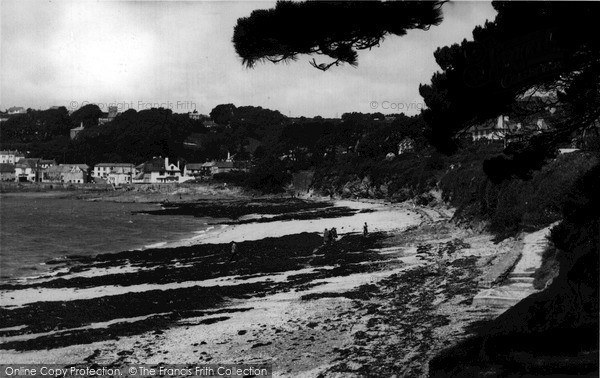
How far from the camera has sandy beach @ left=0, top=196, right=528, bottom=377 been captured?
962cm

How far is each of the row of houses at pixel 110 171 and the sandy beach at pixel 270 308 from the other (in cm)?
9313

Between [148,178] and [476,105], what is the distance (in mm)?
114304

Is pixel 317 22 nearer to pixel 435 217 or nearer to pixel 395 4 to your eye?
pixel 395 4

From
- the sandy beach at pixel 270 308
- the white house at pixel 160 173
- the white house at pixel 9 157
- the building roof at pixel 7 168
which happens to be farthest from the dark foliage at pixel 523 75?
the white house at pixel 9 157

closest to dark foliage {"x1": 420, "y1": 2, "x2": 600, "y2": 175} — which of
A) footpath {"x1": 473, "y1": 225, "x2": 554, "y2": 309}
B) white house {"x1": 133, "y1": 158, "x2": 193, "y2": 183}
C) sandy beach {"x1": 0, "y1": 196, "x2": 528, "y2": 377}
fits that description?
footpath {"x1": 473, "y1": 225, "x2": 554, "y2": 309}

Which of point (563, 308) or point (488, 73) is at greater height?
point (488, 73)

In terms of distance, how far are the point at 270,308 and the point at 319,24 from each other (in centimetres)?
839

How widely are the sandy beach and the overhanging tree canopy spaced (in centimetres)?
475

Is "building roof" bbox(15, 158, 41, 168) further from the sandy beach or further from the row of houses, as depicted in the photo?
the sandy beach

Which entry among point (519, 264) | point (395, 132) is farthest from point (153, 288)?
point (395, 132)

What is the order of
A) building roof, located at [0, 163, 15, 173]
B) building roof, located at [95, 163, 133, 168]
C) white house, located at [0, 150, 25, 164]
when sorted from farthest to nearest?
1. white house, located at [0, 150, 25, 164]
2. building roof, located at [95, 163, 133, 168]
3. building roof, located at [0, 163, 15, 173]

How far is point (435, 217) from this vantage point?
3353cm

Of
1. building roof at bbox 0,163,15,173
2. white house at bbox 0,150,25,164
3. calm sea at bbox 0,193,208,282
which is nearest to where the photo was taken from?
calm sea at bbox 0,193,208,282

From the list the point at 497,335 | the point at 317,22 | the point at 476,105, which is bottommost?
the point at 497,335
